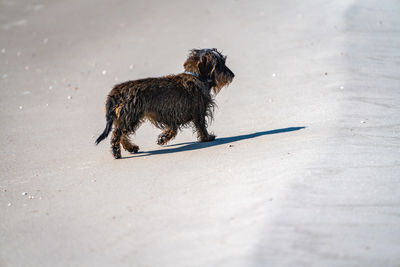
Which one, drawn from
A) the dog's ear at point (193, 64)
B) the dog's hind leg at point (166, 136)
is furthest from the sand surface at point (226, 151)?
the dog's ear at point (193, 64)

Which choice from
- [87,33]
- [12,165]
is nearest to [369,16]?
[87,33]

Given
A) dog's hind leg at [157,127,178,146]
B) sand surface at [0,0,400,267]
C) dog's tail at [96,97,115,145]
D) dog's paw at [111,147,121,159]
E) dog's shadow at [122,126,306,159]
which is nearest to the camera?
sand surface at [0,0,400,267]

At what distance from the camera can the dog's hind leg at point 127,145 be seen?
24.7 feet

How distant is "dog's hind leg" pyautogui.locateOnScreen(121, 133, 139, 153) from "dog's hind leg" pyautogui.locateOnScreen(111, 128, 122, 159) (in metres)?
0.12

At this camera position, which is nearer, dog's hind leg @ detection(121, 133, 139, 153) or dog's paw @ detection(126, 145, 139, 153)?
dog's hind leg @ detection(121, 133, 139, 153)

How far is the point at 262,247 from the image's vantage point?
179 inches

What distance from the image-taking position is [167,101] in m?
7.36

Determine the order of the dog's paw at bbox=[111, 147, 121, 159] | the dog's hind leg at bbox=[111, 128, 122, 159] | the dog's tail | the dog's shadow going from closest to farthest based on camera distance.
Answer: the dog's tail
the dog's hind leg at bbox=[111, 128, 122, 159]
the dog's paw at bbox=[111, 147, 121, 159]
the dog's shadow

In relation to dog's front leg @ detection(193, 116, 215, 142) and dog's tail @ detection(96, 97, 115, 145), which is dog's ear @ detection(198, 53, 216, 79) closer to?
dog's front leg @ detection(193, 116, 215, 142)

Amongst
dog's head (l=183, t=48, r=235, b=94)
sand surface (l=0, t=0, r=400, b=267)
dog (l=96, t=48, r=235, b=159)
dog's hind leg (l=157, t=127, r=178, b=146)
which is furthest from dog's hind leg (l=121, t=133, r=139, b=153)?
dog's head (l=183, t=48, r=235, b=94)

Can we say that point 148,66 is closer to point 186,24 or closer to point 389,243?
point 186,24

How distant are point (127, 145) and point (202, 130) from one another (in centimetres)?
99

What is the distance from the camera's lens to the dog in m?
7.14

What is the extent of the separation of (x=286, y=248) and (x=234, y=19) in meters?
10.6
